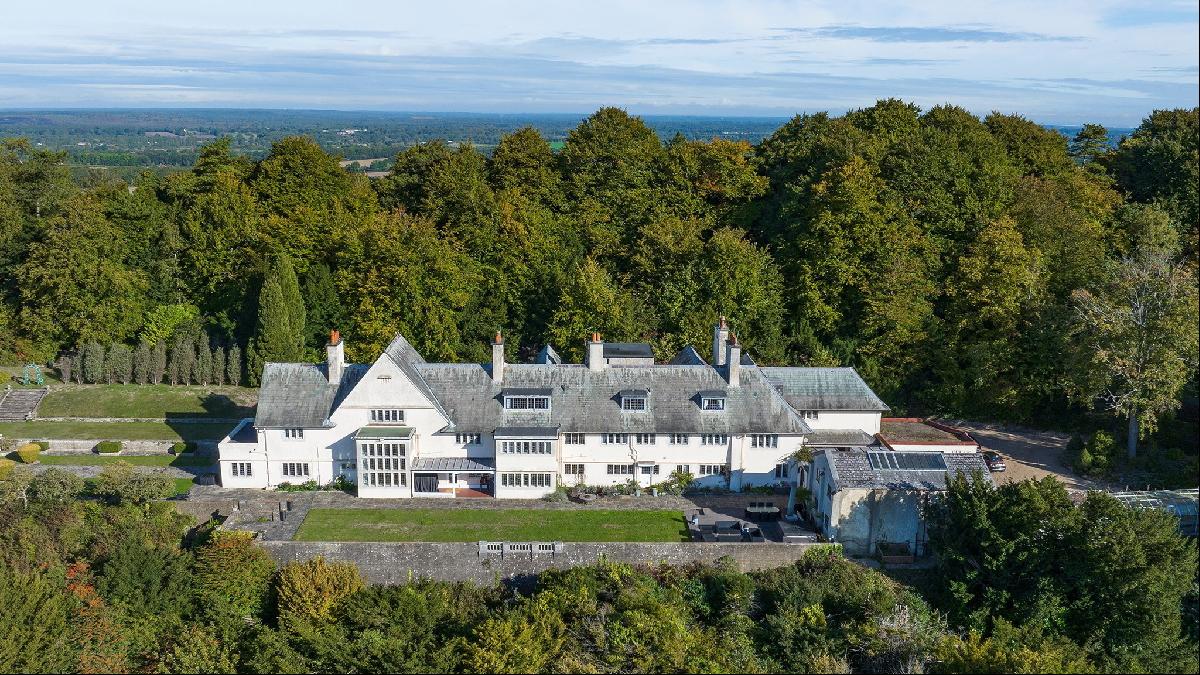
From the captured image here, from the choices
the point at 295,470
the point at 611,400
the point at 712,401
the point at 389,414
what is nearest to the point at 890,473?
the point at 712,401

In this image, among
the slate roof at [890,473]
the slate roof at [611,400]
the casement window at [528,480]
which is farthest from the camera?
the slate roof at [611,400]

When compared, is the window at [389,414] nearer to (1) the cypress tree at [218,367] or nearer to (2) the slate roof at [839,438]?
(2) the slate roof at [839,438]

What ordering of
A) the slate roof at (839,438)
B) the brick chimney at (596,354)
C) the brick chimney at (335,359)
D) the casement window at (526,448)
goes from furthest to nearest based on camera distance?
1. the brick chimney at (596,354)
2. the brick chimney at (335,359)
3. the slate roof at (839,438)
4. the casement window at (526,448)

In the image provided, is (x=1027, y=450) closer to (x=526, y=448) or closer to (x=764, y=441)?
(x=764, y=441)

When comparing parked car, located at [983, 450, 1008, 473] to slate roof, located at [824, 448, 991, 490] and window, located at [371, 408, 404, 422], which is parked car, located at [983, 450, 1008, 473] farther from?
window, located at [371, 408, 404, 422]

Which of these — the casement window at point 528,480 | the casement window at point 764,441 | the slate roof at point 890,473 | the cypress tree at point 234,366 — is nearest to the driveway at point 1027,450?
the slate roof at point 890,473

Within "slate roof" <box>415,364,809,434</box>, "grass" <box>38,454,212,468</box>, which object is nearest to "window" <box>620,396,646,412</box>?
"slate roof" <box>415,364,809,434</box>
